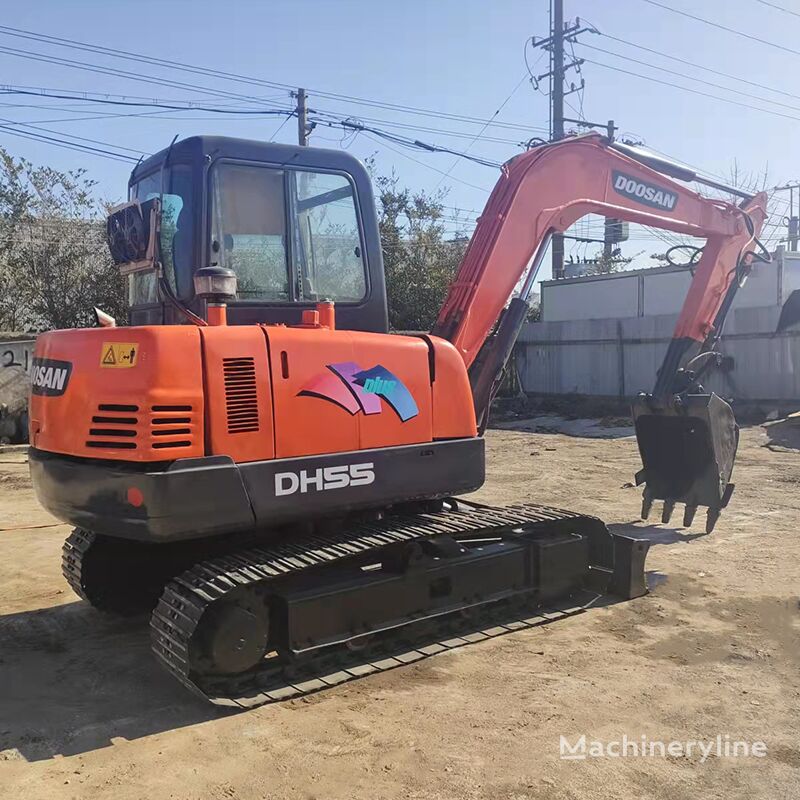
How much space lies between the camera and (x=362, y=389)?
14.5 feet

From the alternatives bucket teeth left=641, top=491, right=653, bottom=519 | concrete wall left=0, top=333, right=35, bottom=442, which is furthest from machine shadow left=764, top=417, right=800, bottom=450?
concrete wall left=0, top=333, right=35, bottom=442

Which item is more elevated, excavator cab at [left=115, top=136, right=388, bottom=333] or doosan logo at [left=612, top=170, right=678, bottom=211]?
doosan logo at [left=612, top=170, right=678, bottom=211]

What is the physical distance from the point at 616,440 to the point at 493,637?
1115 cm

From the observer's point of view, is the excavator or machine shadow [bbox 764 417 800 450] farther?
machine shadow [bbox 764 417 800 450]

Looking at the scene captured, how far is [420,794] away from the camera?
3211 mm

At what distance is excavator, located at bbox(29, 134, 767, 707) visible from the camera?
386 cm

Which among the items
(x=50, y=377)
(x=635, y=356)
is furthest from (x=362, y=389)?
(x=635, y=356)

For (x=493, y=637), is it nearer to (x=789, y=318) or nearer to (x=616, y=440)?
(x=616, y=440)

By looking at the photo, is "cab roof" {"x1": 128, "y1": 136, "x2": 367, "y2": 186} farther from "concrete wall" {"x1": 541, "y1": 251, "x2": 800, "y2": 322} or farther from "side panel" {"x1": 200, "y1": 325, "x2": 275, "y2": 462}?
"concrete wall" {"x1": 541, "y1": 251, "x2": 800, "y2": 322}

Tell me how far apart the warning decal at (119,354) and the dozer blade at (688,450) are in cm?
514

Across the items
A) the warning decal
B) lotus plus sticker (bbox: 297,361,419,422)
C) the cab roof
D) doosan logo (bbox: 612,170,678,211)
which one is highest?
doosan logo (bbox: 612,170,678,211)

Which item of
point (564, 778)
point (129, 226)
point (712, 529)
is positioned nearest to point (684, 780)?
point (564, 778)

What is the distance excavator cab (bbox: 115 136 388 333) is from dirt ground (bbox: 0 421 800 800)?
2.04 metres

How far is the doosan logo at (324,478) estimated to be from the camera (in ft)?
13.5
